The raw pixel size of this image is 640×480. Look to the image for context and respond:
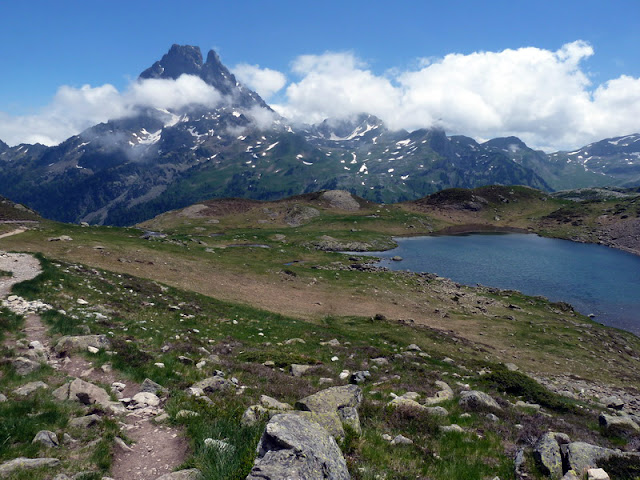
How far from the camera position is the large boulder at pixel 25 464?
7526 mm

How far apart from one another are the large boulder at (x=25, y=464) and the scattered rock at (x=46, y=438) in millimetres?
831

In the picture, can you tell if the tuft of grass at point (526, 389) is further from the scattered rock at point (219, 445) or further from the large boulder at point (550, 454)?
the scattered rock at point (219, 445)

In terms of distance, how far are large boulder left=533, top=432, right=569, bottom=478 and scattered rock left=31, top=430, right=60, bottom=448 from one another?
44.7 feet

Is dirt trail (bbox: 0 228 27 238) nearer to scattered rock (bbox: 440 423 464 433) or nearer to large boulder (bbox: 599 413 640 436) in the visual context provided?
scattered rock (bbox: 440 423 464 433)

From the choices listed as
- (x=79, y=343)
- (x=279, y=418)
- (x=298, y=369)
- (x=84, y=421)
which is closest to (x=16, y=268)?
(x=79, y=343)

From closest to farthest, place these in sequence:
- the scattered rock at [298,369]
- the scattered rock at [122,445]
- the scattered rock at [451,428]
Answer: the scattered rock at [122,445], the scattered rock at [451,428], the scattered rock at [298,369]

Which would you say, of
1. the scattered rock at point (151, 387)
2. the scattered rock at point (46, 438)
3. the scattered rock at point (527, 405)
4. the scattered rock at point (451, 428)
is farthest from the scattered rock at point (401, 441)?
the scattered rock at point (527, 405)

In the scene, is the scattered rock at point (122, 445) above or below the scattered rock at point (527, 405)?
above

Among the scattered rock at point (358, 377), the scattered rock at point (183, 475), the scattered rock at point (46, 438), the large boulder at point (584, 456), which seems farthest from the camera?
the scattered rock at point (358, 377)

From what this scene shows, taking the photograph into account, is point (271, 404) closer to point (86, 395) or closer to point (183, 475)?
point (183, 475)

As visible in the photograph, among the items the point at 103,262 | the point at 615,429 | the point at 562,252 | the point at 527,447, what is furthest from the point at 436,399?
the point at 562,252

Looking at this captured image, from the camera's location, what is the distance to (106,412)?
11.3 meters

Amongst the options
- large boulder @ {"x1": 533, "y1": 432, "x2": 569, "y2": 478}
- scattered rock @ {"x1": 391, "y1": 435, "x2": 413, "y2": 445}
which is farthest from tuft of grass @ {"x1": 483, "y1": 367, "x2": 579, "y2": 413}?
scattered rock @ {"x1": 391, "y1": 435, "x2": 413, "y2": 445}

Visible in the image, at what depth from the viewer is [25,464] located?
773cm
